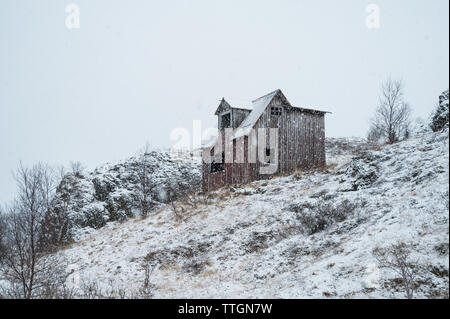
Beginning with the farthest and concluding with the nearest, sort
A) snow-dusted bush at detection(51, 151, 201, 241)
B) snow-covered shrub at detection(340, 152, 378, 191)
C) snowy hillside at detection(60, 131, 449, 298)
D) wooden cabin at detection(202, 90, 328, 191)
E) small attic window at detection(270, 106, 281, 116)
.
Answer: snow-dusted bush at detection(51, 151, 201, 241), small attic window at detection(270, 106, 281, 116), wooden cabin at detection(202, 90, 328, 191), snow-covered shrub at detection(340, 152, 378, 191), snowy hillside at detection(60, 131, 449, 298)

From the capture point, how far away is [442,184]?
31.2 ft

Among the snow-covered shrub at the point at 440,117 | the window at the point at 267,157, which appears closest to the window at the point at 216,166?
the window at the point at 267,157

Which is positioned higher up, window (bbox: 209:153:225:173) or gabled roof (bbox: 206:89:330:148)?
gabled roof (bbox: 206:89:330:148)

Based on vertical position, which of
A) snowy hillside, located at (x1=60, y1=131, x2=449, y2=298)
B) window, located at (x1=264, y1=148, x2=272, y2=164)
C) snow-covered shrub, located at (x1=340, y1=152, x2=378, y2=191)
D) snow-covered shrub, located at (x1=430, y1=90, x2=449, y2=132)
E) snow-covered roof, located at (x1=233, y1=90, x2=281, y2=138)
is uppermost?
snow-covered roof, located at (x1=233, y1=90, x2=281, y2=138)

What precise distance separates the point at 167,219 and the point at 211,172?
7572 millimetres

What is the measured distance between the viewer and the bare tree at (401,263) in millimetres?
6078

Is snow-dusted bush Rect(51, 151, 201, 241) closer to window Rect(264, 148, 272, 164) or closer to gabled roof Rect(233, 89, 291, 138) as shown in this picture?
gabled roof Rect(233, 89, 291, 138)

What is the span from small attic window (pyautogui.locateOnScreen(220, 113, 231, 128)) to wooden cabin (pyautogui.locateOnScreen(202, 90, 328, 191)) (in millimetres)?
467

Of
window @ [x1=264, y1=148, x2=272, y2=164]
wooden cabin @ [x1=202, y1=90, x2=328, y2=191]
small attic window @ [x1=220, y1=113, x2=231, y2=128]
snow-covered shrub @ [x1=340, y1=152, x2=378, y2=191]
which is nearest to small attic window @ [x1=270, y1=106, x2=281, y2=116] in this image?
wooden cabin @ [x1=202, y1=90, x2=328, y2=191]

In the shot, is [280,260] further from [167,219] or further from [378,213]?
[167,219]

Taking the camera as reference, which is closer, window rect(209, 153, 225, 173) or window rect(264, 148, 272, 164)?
window rect(264, 148, 272, 164)

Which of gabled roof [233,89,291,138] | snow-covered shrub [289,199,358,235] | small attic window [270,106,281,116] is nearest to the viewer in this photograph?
snow-covered shrub [289,199,358,235]

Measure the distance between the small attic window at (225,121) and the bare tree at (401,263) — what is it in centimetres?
1966

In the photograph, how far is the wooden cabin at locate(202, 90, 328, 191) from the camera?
22595 millimetres
